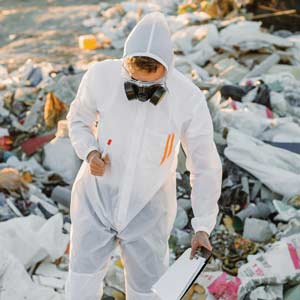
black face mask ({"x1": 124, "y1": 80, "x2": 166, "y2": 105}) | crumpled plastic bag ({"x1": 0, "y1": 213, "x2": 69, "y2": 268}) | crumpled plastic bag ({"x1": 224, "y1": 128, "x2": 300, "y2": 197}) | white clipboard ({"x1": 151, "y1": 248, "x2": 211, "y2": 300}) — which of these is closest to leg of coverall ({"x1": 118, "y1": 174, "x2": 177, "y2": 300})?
white clipboard ({"x1": 151, "y1": 248, "x2": 211, "y2": 300})

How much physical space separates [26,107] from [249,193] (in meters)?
2.61

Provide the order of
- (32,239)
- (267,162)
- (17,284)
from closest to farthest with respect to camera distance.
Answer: (17,284), (32,239), (267,162)

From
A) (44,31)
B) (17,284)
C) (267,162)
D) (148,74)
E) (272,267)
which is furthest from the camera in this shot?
(44,31)

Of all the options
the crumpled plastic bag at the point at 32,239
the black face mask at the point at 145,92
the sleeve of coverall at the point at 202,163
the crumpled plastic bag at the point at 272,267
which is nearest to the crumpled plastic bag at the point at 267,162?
the crumpled plastic bag at the point at 272,267

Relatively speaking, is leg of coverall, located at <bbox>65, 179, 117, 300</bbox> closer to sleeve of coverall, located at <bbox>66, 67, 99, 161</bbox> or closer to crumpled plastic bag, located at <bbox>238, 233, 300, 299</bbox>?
sleeve of coverall, located at <bbox>66, 67, 99, 161</bbox>

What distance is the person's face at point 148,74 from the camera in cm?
224

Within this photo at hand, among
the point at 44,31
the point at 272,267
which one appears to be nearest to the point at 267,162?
the point at 272,267

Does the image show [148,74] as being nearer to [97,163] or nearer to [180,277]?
[97,163]

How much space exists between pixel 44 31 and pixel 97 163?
7854 mm

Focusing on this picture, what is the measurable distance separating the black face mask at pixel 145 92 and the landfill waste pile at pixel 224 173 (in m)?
1.38

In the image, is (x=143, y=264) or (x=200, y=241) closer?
(x=200, y=241)

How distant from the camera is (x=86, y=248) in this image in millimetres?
2469

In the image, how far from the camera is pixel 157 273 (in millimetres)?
2539

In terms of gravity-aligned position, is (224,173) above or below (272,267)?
below
